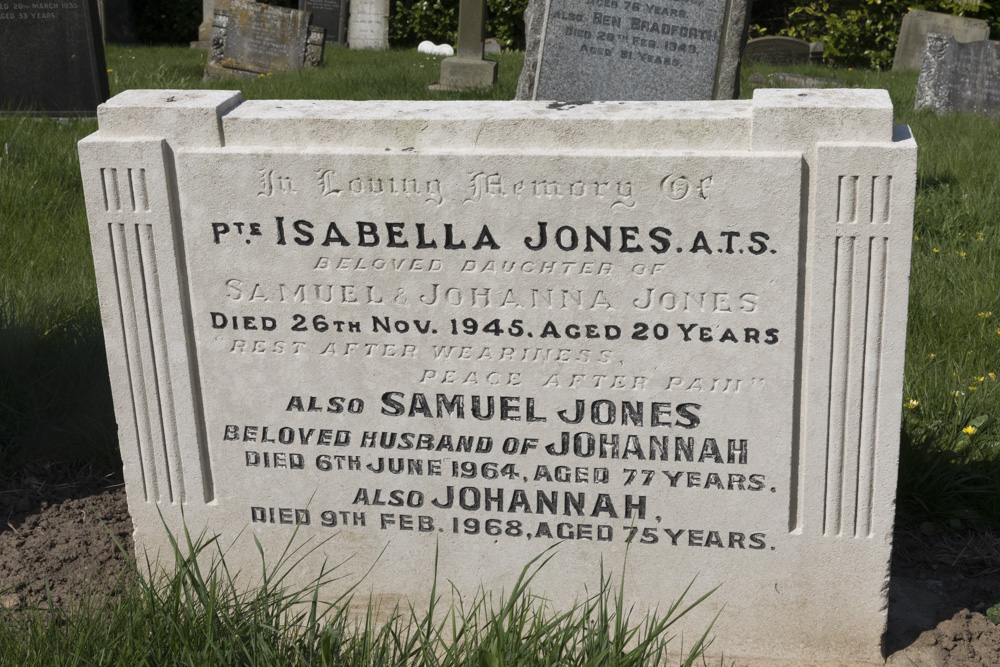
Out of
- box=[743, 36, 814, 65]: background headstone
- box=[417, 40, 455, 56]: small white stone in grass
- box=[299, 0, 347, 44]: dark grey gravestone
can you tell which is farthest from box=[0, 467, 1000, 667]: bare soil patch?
box=[299, 0, 347, 44]: dark grey gravestone

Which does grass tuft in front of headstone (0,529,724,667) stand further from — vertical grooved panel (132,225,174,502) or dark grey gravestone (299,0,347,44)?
dark grey gravestone (299,0,347,44)

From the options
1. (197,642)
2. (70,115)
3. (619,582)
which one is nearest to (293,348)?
(197,642)

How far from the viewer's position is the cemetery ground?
2.04 meters

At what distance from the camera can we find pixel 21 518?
2887 mm

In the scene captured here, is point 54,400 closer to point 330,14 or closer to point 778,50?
point 778,50

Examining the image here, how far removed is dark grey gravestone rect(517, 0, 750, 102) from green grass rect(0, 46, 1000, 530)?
1243mm

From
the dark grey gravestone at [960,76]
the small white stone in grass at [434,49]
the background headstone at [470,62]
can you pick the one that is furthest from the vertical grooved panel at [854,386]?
the small white stone in grass at [434,49]

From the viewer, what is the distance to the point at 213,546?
101 inches

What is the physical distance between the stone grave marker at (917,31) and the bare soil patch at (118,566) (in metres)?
9.65

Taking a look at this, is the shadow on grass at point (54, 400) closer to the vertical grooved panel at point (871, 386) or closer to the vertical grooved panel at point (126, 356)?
the vertical grooved panel at point (126, 356)

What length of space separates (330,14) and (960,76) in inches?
354

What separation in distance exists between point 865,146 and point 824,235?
0.64 ft

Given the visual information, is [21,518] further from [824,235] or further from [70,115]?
[70,115]

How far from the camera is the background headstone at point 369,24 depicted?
1370 cm
